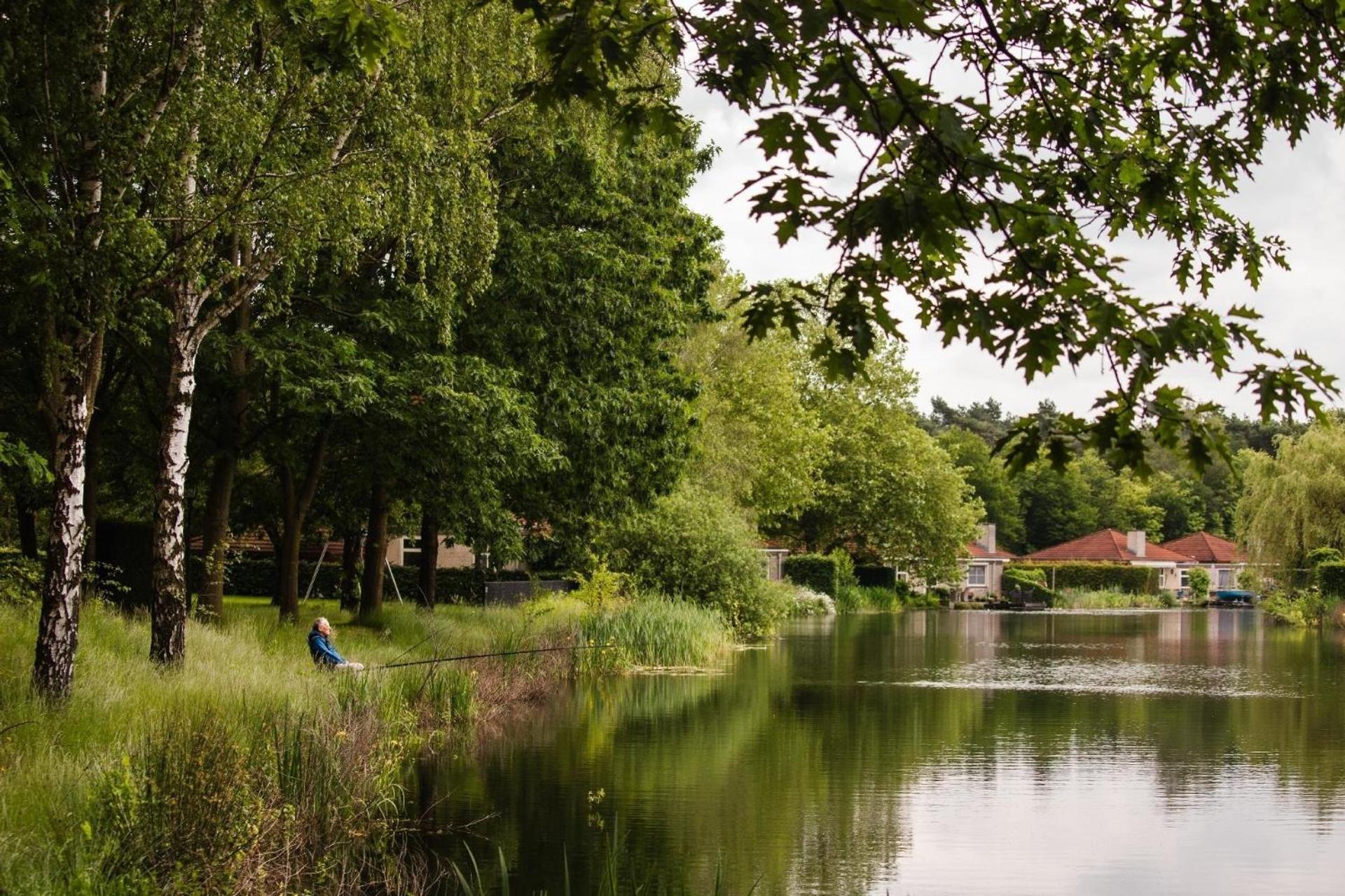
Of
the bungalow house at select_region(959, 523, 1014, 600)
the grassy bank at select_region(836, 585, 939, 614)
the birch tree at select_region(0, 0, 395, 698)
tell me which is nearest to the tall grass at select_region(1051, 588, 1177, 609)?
the bungalow house at select_region(959, 523, 1014, 600)

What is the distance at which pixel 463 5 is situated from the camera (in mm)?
14570

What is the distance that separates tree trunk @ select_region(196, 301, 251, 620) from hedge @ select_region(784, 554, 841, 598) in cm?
4192

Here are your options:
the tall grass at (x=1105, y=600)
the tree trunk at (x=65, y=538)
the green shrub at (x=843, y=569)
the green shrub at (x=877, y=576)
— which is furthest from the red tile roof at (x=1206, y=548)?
the tree trunk at (x=65, y=538)

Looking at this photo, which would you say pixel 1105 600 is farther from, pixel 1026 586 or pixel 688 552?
pixel 688 552

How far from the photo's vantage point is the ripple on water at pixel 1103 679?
25.6 m

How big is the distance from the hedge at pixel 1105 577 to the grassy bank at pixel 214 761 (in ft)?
220

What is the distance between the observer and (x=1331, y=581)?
5169 centimetres

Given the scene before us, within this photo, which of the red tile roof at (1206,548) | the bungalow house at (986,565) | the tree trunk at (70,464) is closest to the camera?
the tree trunk at (70,464)

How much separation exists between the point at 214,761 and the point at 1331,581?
50158 millimetres

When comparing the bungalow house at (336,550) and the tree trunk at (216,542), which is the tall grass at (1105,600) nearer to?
the bungalow house at (336,550)

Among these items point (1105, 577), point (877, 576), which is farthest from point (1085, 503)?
point (877, 576)

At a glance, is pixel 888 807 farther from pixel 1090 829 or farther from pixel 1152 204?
pixel 1152 204

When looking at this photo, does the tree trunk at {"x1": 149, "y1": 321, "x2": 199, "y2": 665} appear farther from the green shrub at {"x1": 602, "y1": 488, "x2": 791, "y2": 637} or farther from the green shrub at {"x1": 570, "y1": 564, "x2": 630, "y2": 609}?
the green shrub at {"x1": 602, "y1": 488, "x2": 791, "y2": 637}

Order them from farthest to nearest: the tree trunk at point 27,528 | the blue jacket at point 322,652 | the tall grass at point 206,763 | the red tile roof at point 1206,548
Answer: the red tile roof at point 1206,548 → the tree trunk at point 27,528 → the blue jacket at point 322,652 → the tall grass at point 206,763
